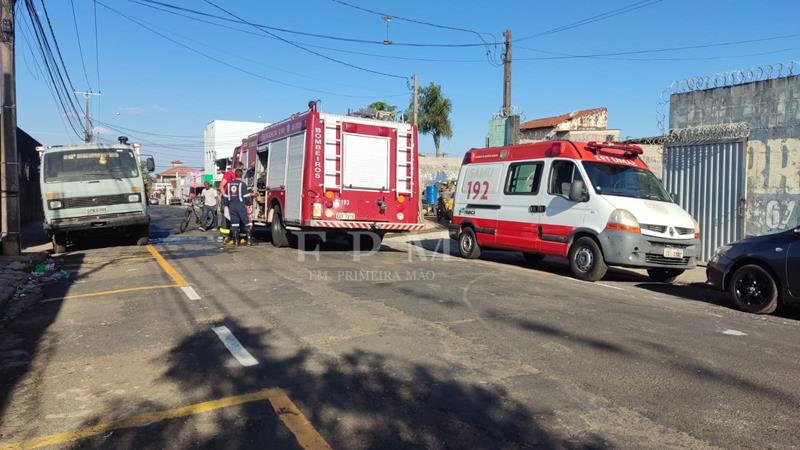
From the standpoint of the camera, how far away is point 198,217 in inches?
832

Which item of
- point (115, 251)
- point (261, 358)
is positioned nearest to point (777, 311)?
point (261, 358)

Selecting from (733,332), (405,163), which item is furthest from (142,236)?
(733,332)

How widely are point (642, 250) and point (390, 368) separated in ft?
19.9

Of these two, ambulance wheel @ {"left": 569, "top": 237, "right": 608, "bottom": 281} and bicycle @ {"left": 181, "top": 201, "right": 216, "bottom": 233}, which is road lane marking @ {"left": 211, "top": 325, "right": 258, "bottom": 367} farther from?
bicycle @ {"left": 181, "top": 201, "right": 216, "bottom": 233}

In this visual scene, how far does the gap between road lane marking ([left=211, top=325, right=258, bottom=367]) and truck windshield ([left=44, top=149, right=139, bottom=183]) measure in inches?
376

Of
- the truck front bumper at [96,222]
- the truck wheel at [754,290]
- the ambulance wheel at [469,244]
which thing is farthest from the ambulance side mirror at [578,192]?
the truck front bumper at [96,222]

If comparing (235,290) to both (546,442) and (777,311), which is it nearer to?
(546,442)

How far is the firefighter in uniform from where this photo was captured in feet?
45.4

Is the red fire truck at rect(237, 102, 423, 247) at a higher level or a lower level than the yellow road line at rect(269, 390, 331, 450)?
higher

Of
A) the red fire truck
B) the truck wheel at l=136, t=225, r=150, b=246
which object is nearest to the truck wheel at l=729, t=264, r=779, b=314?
the red fire truck

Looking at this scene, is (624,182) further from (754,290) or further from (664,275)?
(754,290)

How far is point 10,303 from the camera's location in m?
7.75

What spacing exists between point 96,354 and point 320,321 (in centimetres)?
212

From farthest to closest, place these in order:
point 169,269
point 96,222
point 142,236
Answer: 1. point 142,236
2. point 96,222
3. point 169,269
